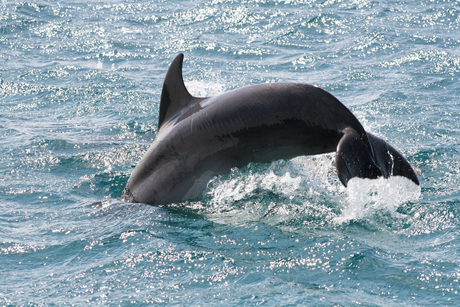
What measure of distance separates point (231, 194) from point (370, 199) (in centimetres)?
193

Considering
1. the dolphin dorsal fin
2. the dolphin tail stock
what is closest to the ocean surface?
the dolphin tail stock

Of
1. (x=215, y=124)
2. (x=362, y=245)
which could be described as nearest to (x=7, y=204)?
(x=215, y=124)

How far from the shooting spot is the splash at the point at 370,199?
21.0 feet

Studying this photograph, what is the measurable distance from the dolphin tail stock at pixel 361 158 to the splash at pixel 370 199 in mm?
99

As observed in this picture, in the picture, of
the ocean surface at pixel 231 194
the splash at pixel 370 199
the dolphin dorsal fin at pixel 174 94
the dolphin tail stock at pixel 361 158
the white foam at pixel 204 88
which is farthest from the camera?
the white foam at pixel 204 88

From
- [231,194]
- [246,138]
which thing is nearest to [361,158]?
[246,138]

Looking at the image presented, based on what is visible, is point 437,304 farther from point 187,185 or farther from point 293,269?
point 187,185

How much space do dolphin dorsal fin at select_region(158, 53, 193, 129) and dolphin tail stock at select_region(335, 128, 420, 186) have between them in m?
2.47

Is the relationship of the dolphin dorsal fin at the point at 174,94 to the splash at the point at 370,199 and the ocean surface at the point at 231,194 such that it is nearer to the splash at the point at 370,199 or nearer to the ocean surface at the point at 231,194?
the ocean surface at the point at 231,194

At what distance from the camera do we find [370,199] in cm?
654

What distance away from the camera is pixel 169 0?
29.2m

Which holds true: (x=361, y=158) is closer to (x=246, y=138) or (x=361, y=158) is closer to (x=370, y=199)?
(x=370, y=199)

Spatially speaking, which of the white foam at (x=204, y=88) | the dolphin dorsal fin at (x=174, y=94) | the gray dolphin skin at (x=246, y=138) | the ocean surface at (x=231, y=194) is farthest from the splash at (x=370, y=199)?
the white foam at (x=204, y=88)

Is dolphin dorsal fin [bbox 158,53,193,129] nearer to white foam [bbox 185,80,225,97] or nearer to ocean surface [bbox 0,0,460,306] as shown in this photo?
ocean surface [bbox 0,0,460,306]
